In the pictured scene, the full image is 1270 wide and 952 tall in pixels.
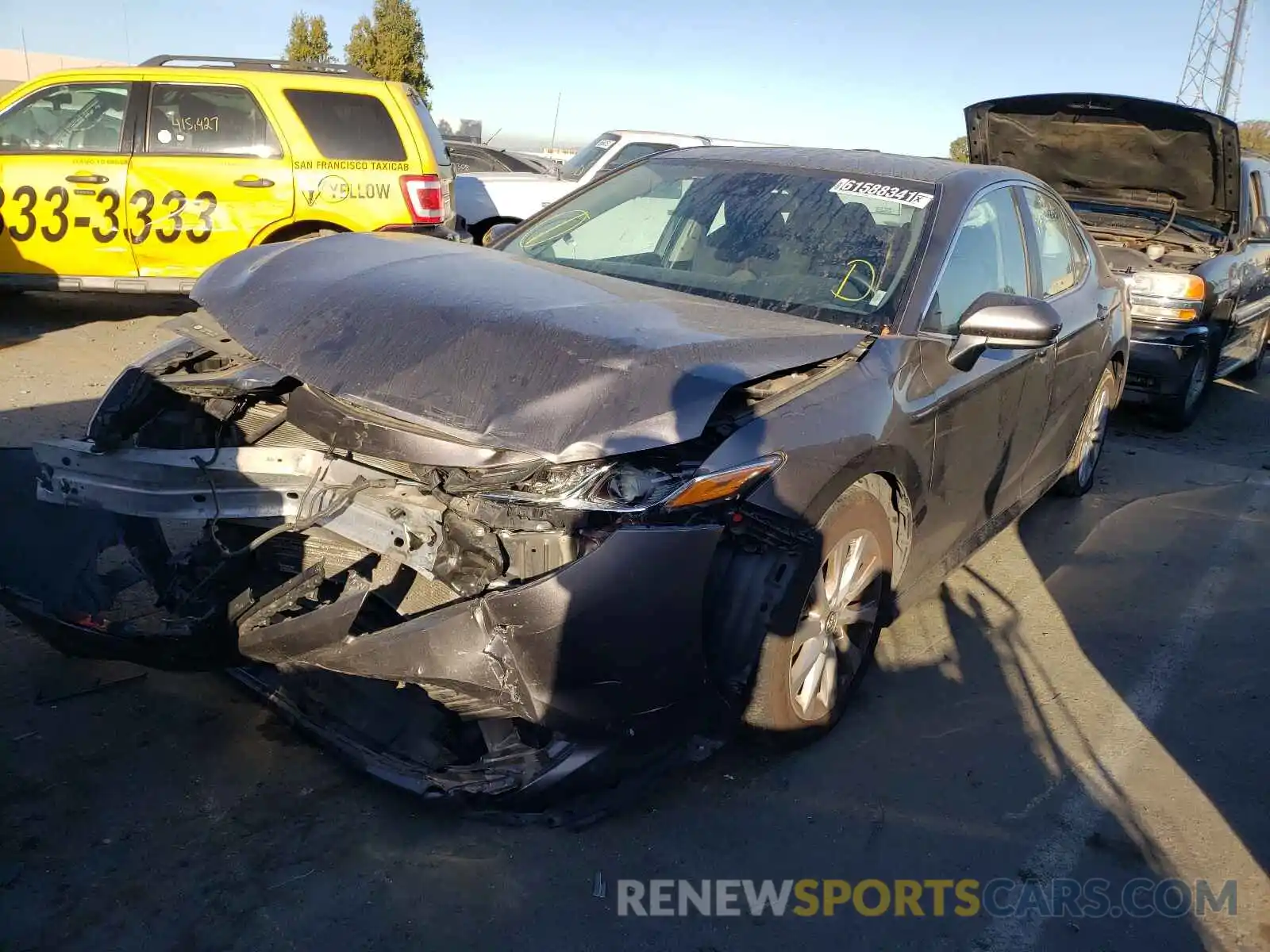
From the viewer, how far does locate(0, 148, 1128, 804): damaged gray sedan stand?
8.38 ft

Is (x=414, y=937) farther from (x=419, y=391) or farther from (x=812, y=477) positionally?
(x=812, y=477)

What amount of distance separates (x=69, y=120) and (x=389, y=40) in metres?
19.4

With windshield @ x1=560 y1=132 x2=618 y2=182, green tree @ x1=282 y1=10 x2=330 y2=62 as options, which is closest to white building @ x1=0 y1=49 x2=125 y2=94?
green tree @ x1=282 y1=10 x2=330 y2=62

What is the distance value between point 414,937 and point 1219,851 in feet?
7.46

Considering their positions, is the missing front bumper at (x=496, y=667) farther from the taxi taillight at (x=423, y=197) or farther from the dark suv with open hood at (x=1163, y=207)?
the dark suv with open hood at (x=1163, y=207)

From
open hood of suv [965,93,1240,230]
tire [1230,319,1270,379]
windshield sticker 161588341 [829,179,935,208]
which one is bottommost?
tire [1230,319,1270,379]

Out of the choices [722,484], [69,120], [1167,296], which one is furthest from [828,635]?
[69,120]

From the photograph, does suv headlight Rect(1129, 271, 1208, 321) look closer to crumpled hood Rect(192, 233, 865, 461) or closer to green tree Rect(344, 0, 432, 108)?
crumpled hood Rect(192, 233, 865, 461)

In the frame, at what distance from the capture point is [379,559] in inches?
116

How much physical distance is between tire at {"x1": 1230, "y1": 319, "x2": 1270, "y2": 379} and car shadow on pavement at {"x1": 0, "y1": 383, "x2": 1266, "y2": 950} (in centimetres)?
752

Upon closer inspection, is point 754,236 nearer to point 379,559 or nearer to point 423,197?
point 379,559

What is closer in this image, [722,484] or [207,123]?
[722,484]

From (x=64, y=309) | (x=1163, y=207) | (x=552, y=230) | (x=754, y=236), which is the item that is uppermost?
(x=1163, y=207)

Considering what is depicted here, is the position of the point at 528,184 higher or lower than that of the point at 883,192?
lower
